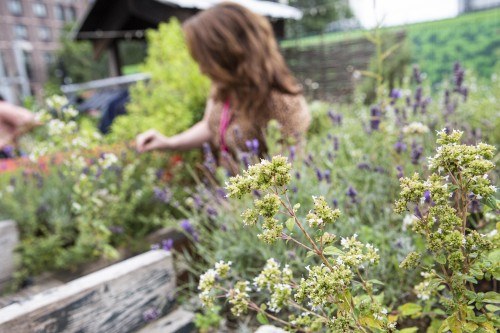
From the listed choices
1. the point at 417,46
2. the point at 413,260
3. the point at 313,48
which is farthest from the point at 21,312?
the point at 417,46

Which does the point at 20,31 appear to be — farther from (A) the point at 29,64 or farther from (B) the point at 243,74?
(B) the point at 243,74

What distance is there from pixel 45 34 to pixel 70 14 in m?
4.63

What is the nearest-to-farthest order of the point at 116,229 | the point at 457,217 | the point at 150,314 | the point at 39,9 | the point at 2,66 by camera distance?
the point at 457,217 < the point at 150,314 < the point at 116,229 < the point at 2,66 < the point at 39,9

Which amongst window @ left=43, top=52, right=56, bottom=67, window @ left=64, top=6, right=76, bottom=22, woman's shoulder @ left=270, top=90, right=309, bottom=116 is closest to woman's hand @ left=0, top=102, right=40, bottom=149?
woman's shoulder @ left=270, top=90, right=309, bottom=116

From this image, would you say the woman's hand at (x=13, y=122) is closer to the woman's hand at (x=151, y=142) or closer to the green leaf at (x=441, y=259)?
the woman's hand at (x=151, y=142)

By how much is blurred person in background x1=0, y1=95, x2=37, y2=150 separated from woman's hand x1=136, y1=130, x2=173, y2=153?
698mm

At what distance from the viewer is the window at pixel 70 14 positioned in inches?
1957

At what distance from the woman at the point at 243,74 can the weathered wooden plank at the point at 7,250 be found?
0.86m

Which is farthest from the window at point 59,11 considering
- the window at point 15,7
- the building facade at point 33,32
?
the window at point 15,7

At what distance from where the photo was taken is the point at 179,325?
1.77m

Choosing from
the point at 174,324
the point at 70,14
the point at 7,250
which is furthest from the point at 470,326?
the point at 70,14

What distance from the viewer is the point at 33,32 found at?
150ft

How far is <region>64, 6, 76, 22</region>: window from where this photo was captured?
4972 cm

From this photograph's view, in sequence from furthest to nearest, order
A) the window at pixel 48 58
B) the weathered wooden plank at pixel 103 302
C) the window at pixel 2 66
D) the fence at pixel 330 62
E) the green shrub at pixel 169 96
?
the window at pixel 48 58, the window at pixel 2 66, the fence at pixel 330 62, the green shrub at pixel 169 96, the weathered wooden plank at pixel 103 302
